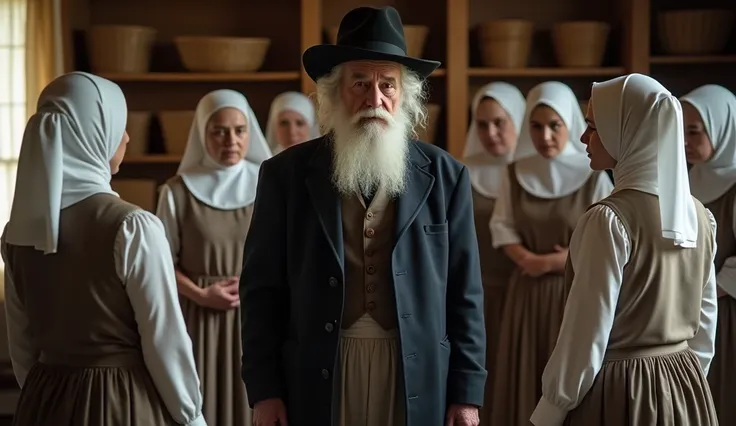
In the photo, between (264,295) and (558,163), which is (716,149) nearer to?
(558,163)

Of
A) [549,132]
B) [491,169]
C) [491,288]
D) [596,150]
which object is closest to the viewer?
[596,150]

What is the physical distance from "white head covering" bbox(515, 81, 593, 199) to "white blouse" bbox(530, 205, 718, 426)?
4.79ft

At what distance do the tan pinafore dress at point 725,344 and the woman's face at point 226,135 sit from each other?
6.01 feet

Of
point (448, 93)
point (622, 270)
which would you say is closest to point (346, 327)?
point (622, 270)

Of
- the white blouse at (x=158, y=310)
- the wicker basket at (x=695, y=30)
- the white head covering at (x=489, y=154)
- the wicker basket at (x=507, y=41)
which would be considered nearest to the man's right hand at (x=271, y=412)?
the white blouse at (x=158, y=310)

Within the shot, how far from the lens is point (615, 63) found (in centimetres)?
500

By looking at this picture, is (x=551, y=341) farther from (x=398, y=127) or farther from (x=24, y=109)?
(x=24, y=109)

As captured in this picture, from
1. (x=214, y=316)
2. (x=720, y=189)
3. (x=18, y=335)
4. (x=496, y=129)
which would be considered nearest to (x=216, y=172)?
(x=214, y=316)

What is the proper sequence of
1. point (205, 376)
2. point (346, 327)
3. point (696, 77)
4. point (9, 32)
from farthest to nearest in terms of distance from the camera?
point (696, 77) < point (9, 32) < point (205, 376) < point (346, 327)

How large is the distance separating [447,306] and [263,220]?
0.48m

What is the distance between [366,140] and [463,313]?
0.46 meters

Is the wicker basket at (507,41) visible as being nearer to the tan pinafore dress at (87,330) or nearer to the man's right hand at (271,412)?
the tan pinafore dress at (87,330)

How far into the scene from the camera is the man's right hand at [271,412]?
6.99ft

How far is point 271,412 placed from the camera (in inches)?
84.0
